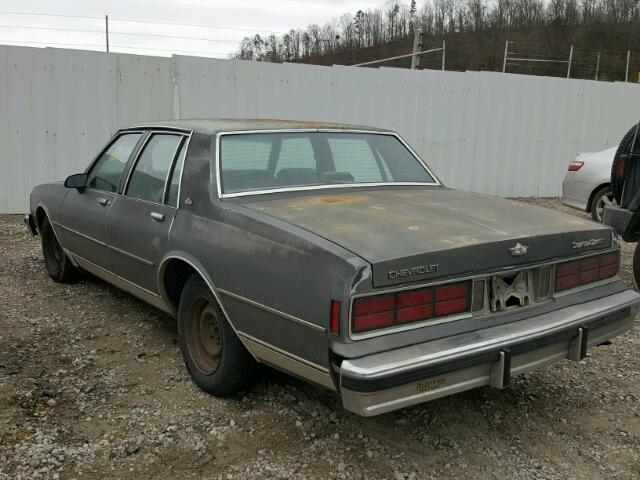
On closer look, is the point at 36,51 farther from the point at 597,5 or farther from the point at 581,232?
the point at 597,5

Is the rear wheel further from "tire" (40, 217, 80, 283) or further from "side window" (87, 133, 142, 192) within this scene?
"tire" (40, 217, 80, 283)

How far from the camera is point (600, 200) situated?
8.21 metres

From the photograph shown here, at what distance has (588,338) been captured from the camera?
9.95 feet

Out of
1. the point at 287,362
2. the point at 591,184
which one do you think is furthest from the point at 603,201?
the point at 287,362

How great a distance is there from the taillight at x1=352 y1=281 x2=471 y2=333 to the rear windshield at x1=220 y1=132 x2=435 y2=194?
1.28 metres

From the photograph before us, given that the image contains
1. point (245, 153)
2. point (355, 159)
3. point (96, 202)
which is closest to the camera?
→ point (245, 153)

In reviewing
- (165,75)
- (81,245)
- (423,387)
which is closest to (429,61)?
(165,75)

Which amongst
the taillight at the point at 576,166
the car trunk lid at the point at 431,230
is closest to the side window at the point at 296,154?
the car trunk lid at the point at 431,230

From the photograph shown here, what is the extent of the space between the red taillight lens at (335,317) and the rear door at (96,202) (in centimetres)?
242

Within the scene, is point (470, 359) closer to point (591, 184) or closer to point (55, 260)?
point (55, 260)

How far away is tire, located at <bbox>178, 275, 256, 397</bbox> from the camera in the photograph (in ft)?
10.6

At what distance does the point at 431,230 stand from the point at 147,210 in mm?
1903

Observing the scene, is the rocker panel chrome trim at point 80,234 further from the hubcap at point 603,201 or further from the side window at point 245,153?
the hubcap at point 603,201

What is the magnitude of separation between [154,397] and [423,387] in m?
1.68
